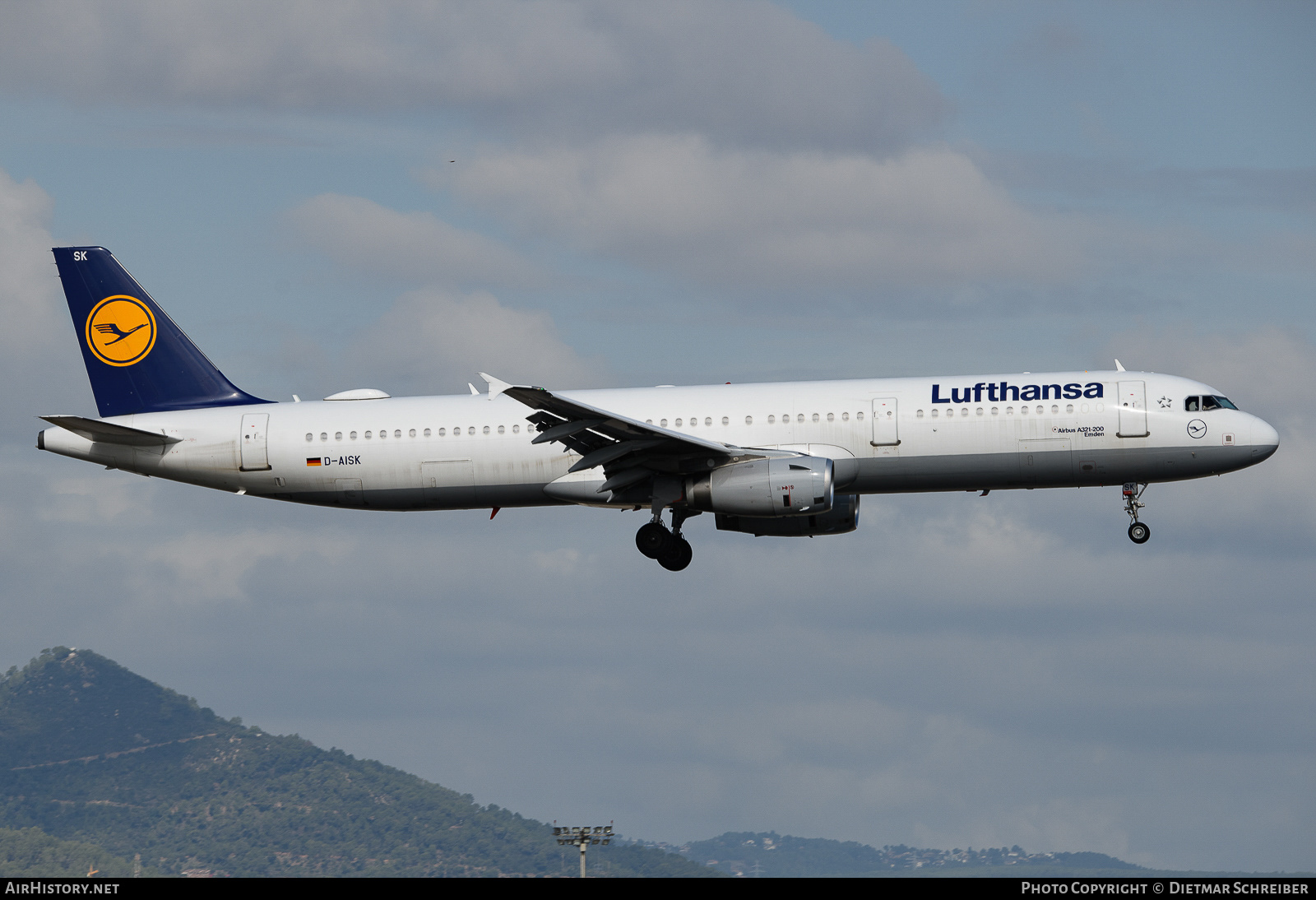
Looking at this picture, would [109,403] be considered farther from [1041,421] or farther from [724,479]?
[1041,421]

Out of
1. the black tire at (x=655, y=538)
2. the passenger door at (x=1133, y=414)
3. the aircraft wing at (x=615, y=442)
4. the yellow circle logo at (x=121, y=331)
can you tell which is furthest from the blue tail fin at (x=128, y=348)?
the passenger door at (x=1133, y=414)

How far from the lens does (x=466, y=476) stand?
4400 cm

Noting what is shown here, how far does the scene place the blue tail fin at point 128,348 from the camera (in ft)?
157

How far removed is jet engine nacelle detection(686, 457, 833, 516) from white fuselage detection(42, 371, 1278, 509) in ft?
5.18

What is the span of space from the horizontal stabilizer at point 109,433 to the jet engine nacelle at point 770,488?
1674 centimetres

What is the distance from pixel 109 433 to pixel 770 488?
19975 millimetres

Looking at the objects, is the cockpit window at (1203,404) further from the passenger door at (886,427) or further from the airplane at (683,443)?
the passenger door at (886,427)

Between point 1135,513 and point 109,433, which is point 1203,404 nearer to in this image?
point 1135,513

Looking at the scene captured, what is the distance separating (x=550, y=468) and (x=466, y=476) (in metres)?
2.48

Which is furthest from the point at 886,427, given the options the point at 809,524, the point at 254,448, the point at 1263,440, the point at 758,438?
the point at 254,448

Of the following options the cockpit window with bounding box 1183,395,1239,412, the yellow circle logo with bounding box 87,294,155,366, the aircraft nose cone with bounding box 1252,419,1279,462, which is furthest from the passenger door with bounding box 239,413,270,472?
the aircraft nose cone with bounding box 1252,419,1279,462

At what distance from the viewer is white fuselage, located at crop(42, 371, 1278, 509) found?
41.4 m
